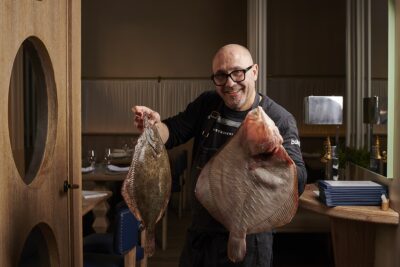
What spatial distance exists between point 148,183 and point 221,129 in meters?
0.60

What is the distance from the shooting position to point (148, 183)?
153 centimetres

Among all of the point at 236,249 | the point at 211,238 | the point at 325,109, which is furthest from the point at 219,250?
the point at 325,109

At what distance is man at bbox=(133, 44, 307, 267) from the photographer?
1.86 meters

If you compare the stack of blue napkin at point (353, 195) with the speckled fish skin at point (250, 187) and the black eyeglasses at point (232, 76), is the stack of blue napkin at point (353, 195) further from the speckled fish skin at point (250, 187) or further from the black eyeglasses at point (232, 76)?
the speckled fish skin at point (250, 187)

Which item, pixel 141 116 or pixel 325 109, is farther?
pixel 325 109

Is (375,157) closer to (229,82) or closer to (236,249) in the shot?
(229,82)

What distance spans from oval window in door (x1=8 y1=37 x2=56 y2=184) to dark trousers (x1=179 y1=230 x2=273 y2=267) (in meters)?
0.75

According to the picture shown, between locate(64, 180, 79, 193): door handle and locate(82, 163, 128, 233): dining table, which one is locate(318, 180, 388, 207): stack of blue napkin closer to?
locate(64, 180, 79, 193): door handle

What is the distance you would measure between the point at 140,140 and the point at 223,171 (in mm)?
283

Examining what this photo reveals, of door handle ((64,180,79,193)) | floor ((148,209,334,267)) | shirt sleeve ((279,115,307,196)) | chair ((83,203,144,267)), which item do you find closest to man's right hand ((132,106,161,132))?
shirt sleeve ((279,115,307,196))

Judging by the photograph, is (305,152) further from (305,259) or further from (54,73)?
(54,73)

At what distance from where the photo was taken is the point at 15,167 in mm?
1566

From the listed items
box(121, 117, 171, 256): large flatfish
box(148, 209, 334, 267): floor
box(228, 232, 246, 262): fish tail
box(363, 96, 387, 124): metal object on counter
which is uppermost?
box(363, 96, 387, 124): metal object on counter

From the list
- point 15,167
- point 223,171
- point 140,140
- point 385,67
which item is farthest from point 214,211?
point 385,67
